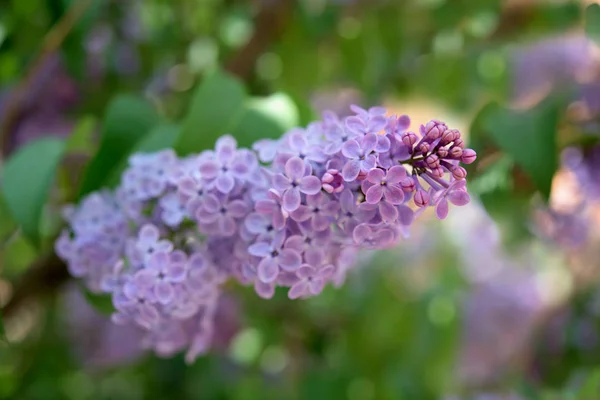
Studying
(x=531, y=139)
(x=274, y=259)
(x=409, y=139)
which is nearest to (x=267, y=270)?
(x=274, y=259)

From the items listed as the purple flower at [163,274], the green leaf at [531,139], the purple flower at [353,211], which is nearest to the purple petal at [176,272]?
the purple flower at [163,274]

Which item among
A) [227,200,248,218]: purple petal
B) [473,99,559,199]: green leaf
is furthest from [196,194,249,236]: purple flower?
[473,99,559,199]: green leaf

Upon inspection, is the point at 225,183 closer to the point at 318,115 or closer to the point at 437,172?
the point at 437,172

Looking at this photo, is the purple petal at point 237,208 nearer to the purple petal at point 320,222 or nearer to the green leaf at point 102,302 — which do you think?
the purple petal at point 320,222

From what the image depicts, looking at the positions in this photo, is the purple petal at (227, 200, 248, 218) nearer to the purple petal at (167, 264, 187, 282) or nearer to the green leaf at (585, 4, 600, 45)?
the purple petal at (167, 264, 187, 282)

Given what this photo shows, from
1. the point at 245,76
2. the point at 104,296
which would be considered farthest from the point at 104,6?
the point at 104,296

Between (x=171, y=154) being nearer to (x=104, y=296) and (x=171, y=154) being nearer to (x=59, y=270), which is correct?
(x=104, y=296)

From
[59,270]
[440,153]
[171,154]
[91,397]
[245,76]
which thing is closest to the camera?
[440,153]
